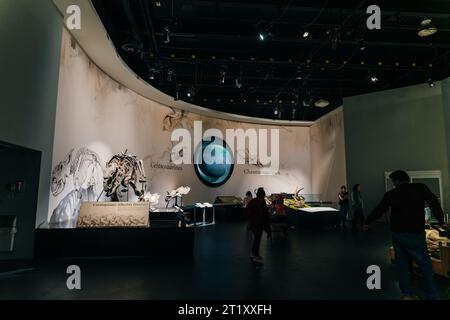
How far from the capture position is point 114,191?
227 inches

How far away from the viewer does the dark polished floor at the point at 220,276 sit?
3.36m

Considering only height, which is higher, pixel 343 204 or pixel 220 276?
pixel 343 204

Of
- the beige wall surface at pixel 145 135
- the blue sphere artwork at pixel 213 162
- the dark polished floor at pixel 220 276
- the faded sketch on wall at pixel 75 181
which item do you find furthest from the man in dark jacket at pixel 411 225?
the blue sphere artwork at pixel 213 162

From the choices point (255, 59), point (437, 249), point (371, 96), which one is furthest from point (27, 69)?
point (371, 96)

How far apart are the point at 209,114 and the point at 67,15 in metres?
7.25

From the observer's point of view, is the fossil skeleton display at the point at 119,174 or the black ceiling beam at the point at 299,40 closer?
the fossil skeleton display at the point at 119,174

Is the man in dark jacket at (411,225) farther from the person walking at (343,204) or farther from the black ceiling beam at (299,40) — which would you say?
the person walking at (343,204)

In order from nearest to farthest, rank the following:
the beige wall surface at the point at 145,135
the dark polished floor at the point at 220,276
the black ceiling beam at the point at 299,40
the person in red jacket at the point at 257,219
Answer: the dark polished floor at the point at 220,276, the person in red jacket at the point at 257,219, the beige wall surface at the point at 145,135, the black ceiling beam at the point at 299,40

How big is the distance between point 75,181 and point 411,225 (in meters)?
6.44

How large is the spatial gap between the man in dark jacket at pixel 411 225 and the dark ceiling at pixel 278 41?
14.6 feet

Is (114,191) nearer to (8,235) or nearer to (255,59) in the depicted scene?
(8,235)

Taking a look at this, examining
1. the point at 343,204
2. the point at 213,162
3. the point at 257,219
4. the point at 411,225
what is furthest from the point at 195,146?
the point at 411,225

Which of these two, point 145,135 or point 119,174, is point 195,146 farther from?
point 119,174

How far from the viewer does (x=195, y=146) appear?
39.0ft
